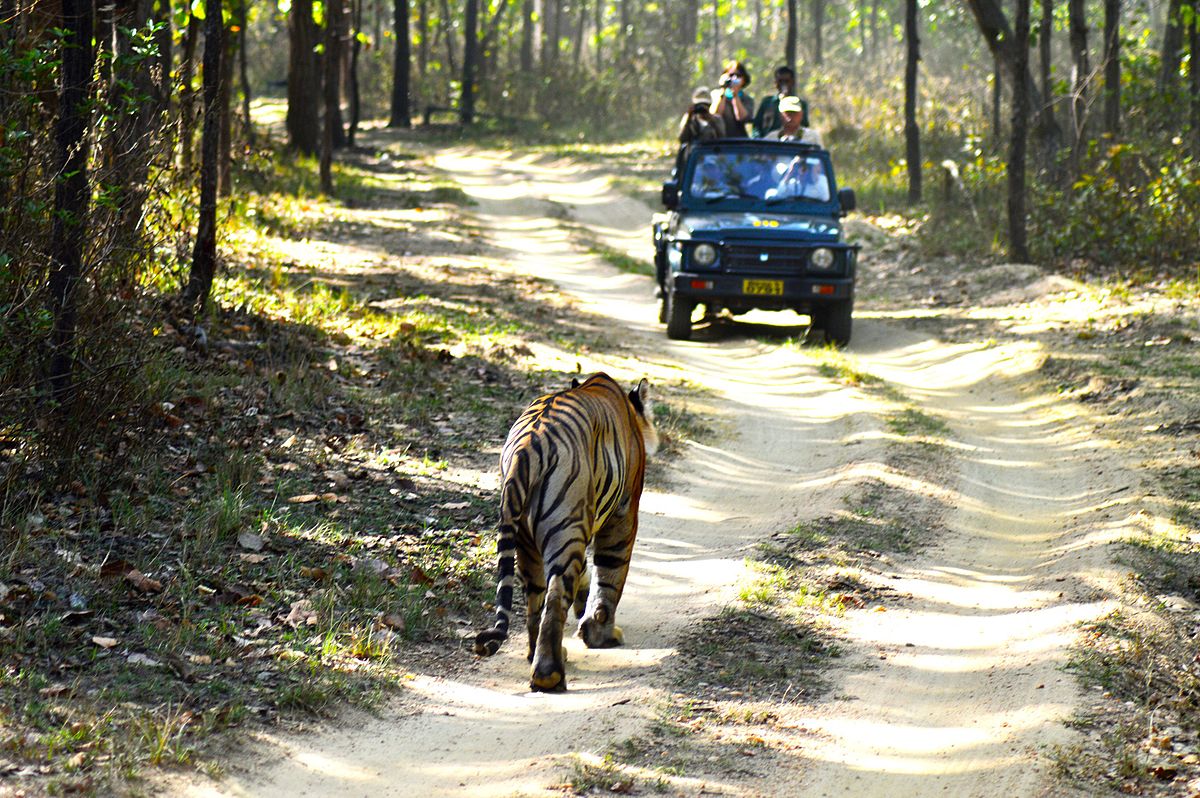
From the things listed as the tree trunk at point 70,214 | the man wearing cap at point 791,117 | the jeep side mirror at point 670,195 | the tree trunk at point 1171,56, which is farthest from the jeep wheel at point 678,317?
the tree trunk at point 1171,56

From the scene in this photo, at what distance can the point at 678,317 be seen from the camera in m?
13.9

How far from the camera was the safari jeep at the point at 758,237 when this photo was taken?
1342cm

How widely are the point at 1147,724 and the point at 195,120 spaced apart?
277 inches

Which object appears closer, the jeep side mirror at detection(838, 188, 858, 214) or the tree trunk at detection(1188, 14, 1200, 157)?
the jeep side mirror at detection(838, 188, 858, 214)

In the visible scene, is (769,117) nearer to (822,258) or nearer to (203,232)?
(822,258)

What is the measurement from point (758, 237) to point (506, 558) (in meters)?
8.83

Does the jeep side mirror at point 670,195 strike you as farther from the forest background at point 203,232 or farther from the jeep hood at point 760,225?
the forest background at point 203,232

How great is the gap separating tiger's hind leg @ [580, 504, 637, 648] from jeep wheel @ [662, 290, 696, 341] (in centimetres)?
782

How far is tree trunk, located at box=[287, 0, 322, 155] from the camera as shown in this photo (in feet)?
77.0

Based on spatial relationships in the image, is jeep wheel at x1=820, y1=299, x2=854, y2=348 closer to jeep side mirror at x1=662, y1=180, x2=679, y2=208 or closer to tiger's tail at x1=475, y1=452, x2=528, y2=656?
jeep side mirror at x1=662, y1=180, x2=679, y2=208

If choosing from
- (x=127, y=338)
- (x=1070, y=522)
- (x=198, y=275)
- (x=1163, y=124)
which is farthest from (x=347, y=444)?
(x=1163, y=124)

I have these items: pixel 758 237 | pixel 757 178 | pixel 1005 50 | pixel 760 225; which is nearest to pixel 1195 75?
pixel 1005 50

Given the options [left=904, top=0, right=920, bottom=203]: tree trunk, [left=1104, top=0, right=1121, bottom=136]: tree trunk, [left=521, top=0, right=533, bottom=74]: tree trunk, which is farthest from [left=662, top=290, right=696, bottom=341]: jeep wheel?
[left=521, top=0, right=533, bottom=74]: tree trunk

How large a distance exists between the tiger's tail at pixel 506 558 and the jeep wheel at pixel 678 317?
856 centimetres
